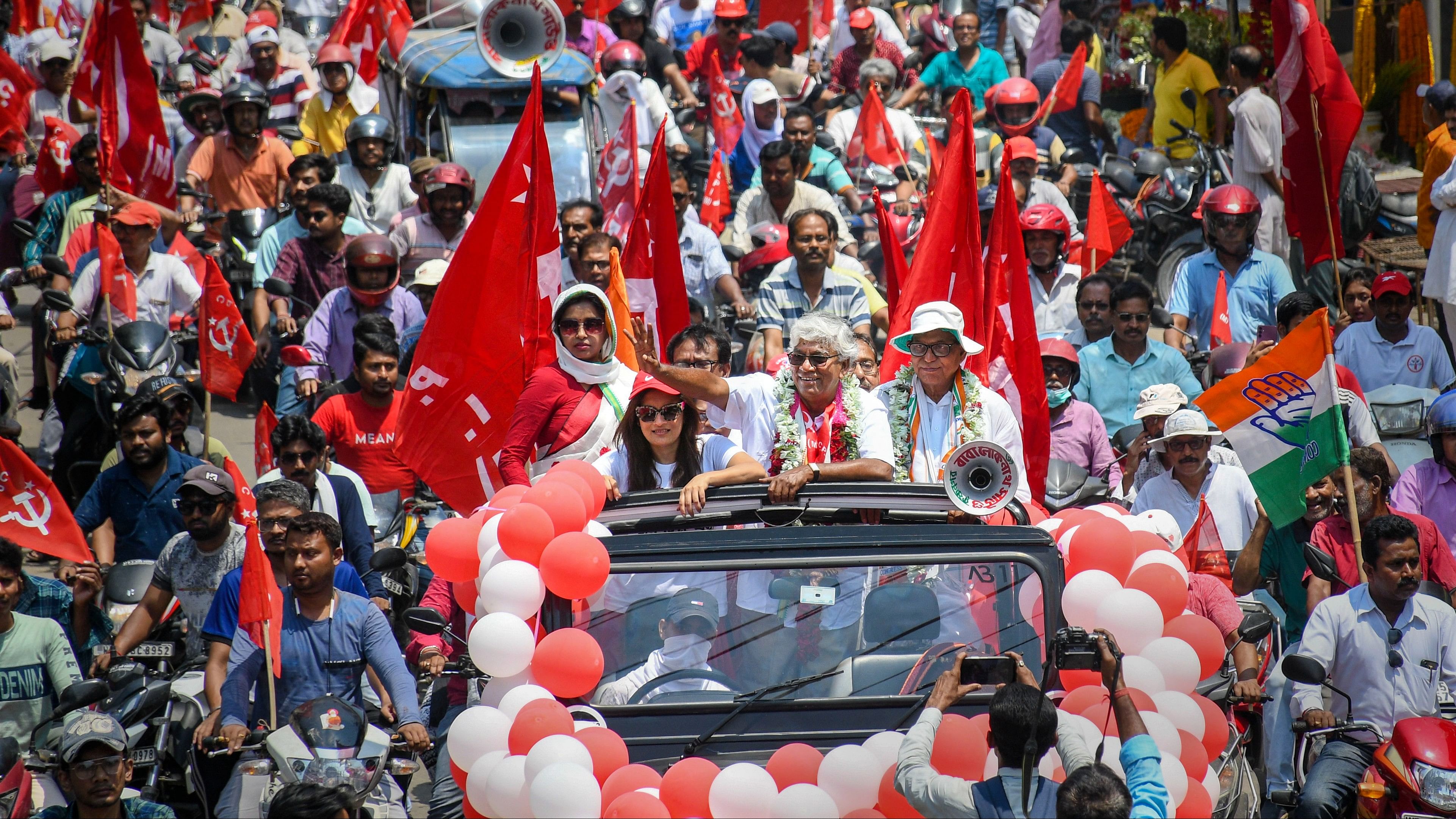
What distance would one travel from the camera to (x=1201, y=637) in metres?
5.49

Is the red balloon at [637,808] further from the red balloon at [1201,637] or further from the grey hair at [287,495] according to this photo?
the grey hair at [287,495]

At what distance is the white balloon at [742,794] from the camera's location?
4.73 metres

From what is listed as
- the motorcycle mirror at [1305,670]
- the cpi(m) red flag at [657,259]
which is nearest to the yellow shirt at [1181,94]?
the cpi(m) red flag at [657,259]

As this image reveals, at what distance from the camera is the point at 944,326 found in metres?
6.92

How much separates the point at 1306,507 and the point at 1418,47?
9485mm

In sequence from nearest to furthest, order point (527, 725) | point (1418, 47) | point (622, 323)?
point (527, 725) → point (622, 323) → point (1418, 47)

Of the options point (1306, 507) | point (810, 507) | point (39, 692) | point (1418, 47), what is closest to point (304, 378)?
point (39, 692)

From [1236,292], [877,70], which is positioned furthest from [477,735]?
[877,70]

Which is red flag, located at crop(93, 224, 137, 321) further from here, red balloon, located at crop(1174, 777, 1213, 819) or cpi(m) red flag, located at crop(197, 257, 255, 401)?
red balloon, located at crop(1174, 777, 1213, 819)

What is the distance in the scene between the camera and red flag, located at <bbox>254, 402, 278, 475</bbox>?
920 centimetres

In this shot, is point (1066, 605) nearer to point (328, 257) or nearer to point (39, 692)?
point (39, 692)

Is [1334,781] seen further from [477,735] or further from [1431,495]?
[477,735]

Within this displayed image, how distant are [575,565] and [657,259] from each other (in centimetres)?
472

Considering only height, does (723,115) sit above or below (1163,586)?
above
